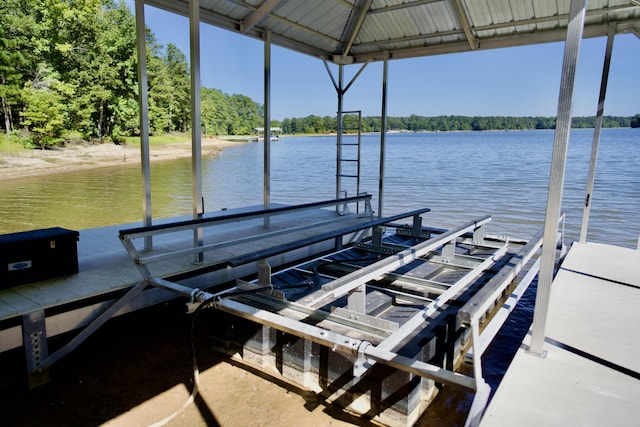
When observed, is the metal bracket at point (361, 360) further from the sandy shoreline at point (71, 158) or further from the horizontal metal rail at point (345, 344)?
the sandy shoreline at point (71, 158)

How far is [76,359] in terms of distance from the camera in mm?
3422

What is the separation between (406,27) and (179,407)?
5.85m

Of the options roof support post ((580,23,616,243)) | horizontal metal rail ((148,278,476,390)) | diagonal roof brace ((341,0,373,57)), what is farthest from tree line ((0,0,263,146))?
roof support post ((580,23,616,243))

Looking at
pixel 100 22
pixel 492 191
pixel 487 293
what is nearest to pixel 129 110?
pixel 100 22

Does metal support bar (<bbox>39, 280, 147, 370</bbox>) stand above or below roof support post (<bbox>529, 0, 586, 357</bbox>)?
below

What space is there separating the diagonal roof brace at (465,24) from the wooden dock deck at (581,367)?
3.56 metres

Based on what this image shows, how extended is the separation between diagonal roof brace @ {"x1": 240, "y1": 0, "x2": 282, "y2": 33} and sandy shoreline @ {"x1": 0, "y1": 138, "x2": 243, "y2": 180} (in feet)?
58.2

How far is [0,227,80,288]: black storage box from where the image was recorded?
3148 millimetres

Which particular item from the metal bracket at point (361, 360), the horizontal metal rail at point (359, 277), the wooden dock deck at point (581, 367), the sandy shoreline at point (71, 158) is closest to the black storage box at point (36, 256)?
the horizontal metal rail at point (359, 277)

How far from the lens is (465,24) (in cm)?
562

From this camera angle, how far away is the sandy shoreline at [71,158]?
1922cm

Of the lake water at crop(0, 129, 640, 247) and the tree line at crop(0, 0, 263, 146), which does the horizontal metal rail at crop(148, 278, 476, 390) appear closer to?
the lake water at crop(0, 129, 640, 247)

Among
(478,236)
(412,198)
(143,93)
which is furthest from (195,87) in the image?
(412,198)

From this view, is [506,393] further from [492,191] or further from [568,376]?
[492,191]
